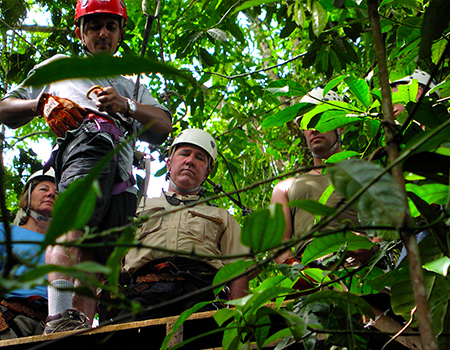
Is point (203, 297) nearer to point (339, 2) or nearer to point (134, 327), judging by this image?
point (134, 327)

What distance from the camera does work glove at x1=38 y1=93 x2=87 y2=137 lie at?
2.94 m

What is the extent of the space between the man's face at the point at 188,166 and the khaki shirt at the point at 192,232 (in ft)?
0.51

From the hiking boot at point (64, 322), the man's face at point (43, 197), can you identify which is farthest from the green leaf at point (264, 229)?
the man's face at point (43, 197)

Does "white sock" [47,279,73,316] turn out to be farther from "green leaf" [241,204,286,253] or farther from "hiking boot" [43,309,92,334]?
"green leaf" [241,204,286,253]

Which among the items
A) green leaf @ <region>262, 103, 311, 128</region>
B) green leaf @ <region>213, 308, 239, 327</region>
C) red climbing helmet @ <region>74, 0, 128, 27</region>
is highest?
red climbing helmet @ <region>74, 0, 128, 27</region>

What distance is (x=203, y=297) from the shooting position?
277 centimetres

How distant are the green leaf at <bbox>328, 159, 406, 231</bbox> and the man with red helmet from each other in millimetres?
2165

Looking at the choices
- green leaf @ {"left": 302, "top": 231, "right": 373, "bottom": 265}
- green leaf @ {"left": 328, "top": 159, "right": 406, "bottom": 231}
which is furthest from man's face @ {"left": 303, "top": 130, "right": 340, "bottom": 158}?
green leaf @ {"left": 328, "top": 159, "right": 406, "bottom": 231}

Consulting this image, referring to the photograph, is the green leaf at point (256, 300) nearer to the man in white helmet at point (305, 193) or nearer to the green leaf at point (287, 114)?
the green leaf at point (287, 114)

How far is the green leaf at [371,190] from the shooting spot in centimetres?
65

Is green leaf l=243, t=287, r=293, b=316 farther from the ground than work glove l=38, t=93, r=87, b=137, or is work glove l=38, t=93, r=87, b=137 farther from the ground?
work glove l=38, t=93, r=87, b=137

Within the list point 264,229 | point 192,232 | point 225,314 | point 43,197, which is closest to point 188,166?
point 192,232

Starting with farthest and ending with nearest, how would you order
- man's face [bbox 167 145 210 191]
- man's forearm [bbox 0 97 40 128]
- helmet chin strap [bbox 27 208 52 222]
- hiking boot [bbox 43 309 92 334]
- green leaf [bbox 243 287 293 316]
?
helmet chin strap [bbox 27 208 52 222] < man's face [bbox 167 145 210 191] < man's forearm [bbox 0 97 40 128] < hiking boot [bbox 43 309 92 334] < green leaf [bbox 243 287 293 316]

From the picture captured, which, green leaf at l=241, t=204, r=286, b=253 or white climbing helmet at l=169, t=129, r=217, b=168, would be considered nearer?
green leaf at l=241, t=204, r=286, b=253
